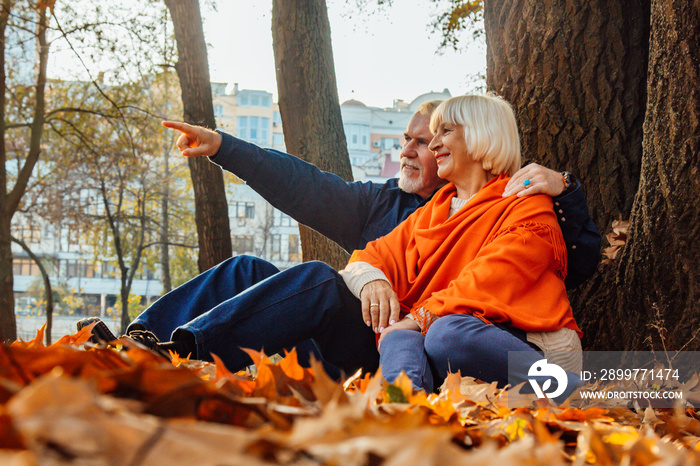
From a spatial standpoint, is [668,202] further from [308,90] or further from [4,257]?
[4,257]

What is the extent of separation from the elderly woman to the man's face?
331 millimetres

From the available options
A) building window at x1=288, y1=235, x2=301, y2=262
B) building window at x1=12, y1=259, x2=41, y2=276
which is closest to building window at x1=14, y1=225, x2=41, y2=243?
building window at x1=12, y1=259, x2=41, y2=276

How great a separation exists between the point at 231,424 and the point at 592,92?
293 centimetres

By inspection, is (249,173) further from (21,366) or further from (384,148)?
(384,148)

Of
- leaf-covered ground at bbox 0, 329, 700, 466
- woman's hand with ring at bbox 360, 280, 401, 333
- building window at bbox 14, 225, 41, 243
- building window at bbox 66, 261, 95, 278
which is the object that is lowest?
building window at bbox 66, 261, 95, 278

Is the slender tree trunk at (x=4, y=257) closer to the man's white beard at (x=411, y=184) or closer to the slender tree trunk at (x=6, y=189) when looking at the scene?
the slender tree trunk at (x=6, y=189)

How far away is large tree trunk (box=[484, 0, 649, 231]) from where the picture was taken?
3055 mm

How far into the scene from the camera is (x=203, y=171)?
658 centimetres

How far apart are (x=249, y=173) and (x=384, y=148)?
163 ft

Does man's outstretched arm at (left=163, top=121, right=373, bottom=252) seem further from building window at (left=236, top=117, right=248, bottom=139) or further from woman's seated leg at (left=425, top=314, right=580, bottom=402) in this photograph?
building window at (left=236, top=117, right=248, bottom=139)

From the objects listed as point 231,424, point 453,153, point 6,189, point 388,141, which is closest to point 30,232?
point 6,189

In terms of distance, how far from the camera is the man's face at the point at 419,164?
3322 mm

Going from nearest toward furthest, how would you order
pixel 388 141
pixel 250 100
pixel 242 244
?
pixel 242 244, pixel 250 100, pixel 388 141

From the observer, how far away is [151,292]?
135 feet
